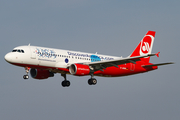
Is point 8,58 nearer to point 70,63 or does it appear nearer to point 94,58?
point 70,63

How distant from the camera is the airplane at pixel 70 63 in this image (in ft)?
152

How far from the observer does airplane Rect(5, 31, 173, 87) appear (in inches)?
1818

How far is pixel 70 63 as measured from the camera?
48938 millimetres

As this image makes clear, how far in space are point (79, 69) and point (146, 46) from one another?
16132 millimetres

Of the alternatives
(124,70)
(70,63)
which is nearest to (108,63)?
(70,63)

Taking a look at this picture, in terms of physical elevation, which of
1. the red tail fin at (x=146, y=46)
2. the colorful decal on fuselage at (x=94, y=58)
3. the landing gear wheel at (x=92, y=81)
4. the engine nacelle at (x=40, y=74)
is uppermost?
the red tail fin at (x=146, y=46)

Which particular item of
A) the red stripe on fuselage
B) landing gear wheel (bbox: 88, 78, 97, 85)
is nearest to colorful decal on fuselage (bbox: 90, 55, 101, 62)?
the red stripe on fuselage

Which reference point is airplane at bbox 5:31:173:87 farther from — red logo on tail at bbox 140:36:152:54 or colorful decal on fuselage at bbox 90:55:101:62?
red logo on tail at bbox 140:36:152:54

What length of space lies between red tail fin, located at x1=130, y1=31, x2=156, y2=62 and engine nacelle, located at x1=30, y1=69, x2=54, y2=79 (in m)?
14.4

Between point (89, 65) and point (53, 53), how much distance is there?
5.46 meters

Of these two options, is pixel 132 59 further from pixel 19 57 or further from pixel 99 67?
pixel 19 57

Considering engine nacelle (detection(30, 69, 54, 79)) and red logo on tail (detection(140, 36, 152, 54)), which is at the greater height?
red logo on tail (detection(140, 36, 152, 54))

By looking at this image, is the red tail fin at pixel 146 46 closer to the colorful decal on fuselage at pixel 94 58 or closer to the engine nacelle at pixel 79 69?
the colorful decal on fuselage at pixel 94 58

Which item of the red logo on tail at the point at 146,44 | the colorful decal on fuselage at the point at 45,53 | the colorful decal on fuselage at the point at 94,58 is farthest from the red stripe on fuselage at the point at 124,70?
the colorful decal on fuselage at the point at 45,53
